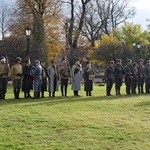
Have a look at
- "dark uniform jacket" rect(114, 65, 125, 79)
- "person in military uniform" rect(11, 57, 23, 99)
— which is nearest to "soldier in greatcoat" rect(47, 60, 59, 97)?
"person in military uniform" rect(11, 57, 23, 99)

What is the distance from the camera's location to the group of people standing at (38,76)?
18.9m

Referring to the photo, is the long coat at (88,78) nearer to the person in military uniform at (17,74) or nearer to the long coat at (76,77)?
the long coat at (76,77)

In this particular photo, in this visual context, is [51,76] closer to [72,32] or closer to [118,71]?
[118,71]

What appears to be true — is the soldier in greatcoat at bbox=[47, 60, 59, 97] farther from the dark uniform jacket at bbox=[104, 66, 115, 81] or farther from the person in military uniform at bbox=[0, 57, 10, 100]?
the dark uniform jacket at bbox=[104, 66, 115, 81]

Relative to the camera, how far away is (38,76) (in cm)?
1928

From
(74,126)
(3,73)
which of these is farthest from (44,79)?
(74,126)

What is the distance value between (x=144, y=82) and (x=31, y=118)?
1218cm

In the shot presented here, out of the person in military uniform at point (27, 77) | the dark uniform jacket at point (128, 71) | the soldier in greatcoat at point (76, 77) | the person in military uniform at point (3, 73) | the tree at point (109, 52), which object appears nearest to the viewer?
the person in military uniform at point (3, 73)

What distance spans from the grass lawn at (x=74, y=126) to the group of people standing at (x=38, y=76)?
7.44 feet

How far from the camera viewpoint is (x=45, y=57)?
1587 inches

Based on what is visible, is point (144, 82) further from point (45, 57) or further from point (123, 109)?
point (45, 57)

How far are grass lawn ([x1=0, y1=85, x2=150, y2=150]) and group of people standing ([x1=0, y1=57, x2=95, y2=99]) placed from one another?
2.27 meters

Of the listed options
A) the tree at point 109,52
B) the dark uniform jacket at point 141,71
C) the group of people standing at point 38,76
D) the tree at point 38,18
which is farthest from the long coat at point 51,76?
the tree at point 109,52

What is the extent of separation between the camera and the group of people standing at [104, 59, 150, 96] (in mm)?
21250
